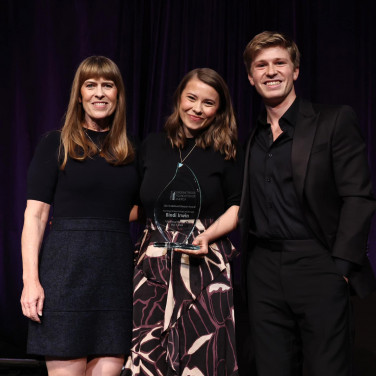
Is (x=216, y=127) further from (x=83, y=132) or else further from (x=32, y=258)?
(x=32, y=258)

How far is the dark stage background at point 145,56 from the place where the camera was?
11.1 feet

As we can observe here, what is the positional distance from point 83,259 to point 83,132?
1.57 ft

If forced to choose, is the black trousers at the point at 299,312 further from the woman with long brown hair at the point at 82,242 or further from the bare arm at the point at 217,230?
the woman with long brown hair at the point at 82,242

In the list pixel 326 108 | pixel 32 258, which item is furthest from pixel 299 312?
pixel 32 258

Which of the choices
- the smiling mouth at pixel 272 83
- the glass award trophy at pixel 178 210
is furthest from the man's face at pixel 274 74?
the glass award trophy at pixel 178 210

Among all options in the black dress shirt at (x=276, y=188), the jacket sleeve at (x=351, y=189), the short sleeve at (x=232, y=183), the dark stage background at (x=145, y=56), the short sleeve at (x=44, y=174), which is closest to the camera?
the jacket sleeve at (x=351, y=189)

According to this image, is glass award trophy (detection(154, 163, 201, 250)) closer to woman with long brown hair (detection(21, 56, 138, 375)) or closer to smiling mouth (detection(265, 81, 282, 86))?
woman with long brown hair (detection(21, 56, 138, 375))

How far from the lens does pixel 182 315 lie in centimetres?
177

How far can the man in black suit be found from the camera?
5.26 feet

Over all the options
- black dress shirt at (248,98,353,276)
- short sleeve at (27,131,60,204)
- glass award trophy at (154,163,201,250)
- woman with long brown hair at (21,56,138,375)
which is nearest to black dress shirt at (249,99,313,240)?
black dress shirt at (248,98,353,276)

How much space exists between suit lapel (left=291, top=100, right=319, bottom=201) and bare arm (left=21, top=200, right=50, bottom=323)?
90 cm

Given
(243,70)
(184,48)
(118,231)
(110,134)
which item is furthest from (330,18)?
(118,231)

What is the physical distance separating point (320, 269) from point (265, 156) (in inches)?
16.8

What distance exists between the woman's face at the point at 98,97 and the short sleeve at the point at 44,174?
188 millimetres
